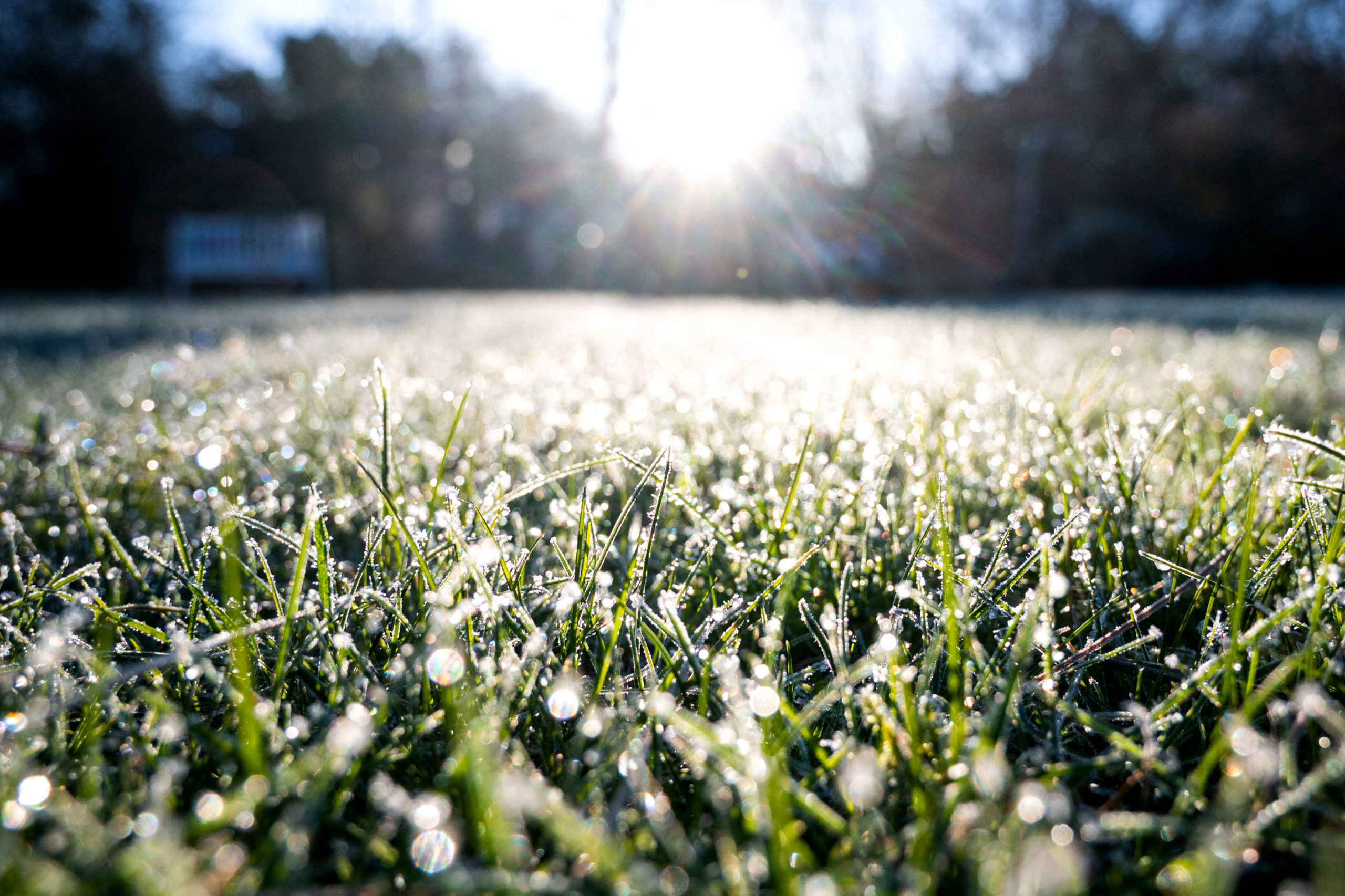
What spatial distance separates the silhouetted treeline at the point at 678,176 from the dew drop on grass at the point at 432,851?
372 inches

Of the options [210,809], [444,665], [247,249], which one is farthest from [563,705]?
[247,249]

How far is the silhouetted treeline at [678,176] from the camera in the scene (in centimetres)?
1148

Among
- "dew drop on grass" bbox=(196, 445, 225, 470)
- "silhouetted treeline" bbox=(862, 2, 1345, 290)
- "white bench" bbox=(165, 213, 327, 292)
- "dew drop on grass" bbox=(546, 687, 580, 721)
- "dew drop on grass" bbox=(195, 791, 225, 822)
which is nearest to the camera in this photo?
"dew drop on grass" bbox=(195, 791, 225, 822)

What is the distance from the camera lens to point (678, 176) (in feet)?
37.4

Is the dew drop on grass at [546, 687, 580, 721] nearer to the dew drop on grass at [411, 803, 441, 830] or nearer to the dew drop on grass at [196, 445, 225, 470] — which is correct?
the dew drop on grass at [411, 803, 441, 830]

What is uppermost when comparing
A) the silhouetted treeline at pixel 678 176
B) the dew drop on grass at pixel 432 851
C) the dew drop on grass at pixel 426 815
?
the silhouetted treeline at pixel 678 176

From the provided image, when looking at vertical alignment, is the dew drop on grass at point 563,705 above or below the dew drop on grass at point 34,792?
above

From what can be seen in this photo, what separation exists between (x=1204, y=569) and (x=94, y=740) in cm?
88

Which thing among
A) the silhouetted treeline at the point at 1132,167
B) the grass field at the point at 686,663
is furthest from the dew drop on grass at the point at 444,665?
the silhouetted treeline at the point at 1132,167

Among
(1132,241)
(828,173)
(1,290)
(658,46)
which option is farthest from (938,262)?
(1,290)

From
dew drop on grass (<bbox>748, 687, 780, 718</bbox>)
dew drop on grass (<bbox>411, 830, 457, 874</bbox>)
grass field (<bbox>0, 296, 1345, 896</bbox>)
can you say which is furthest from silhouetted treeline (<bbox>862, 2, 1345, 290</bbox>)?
dew drop on grass (<bbox>411, 830, 457, 874</bbox>)

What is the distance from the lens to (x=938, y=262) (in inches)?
483

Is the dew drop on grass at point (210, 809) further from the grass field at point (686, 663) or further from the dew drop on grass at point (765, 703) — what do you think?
the dew drop on grass at point (765, 703)

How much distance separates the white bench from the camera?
10.9 m
